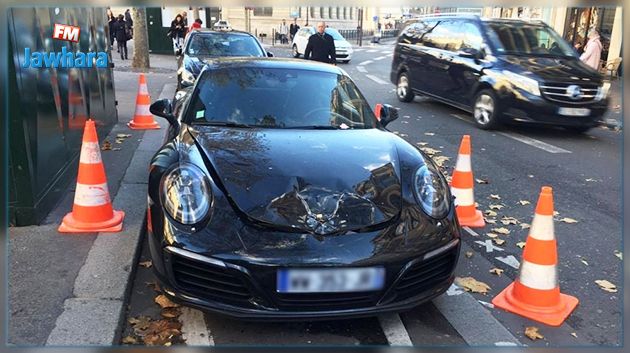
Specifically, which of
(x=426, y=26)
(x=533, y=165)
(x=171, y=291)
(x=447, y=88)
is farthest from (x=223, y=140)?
(x=426, y=26)

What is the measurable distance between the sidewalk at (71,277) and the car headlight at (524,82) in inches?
238

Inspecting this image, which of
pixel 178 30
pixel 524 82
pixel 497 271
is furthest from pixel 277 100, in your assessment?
pixel 178 30

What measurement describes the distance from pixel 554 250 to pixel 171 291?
89.2 inches

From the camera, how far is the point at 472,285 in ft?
12.0

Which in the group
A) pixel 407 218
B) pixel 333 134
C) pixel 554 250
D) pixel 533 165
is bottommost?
pixel 533 165

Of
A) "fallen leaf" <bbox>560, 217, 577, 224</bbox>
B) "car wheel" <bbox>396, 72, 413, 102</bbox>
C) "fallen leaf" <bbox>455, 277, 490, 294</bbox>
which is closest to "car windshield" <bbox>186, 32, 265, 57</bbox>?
"car wheel" <bbox>396, 72, 413, 102</bbox>

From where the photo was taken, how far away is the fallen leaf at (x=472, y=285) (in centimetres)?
361

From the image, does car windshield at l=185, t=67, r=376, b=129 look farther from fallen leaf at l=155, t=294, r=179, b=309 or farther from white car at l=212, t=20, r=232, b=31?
white car at l=212, t=20, r=232, b=31

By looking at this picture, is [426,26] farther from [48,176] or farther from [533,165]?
[48,176]

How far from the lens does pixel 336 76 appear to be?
459 centimetres

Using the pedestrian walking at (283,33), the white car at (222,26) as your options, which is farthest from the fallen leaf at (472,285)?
the pedestrian walking at (283,33)

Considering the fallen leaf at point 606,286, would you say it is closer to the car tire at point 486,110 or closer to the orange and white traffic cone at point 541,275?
the orange and white traffic cone at point 541,275

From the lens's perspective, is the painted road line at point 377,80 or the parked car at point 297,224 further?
the painted road line at point 377,80

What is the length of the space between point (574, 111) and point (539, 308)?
6.00 m
